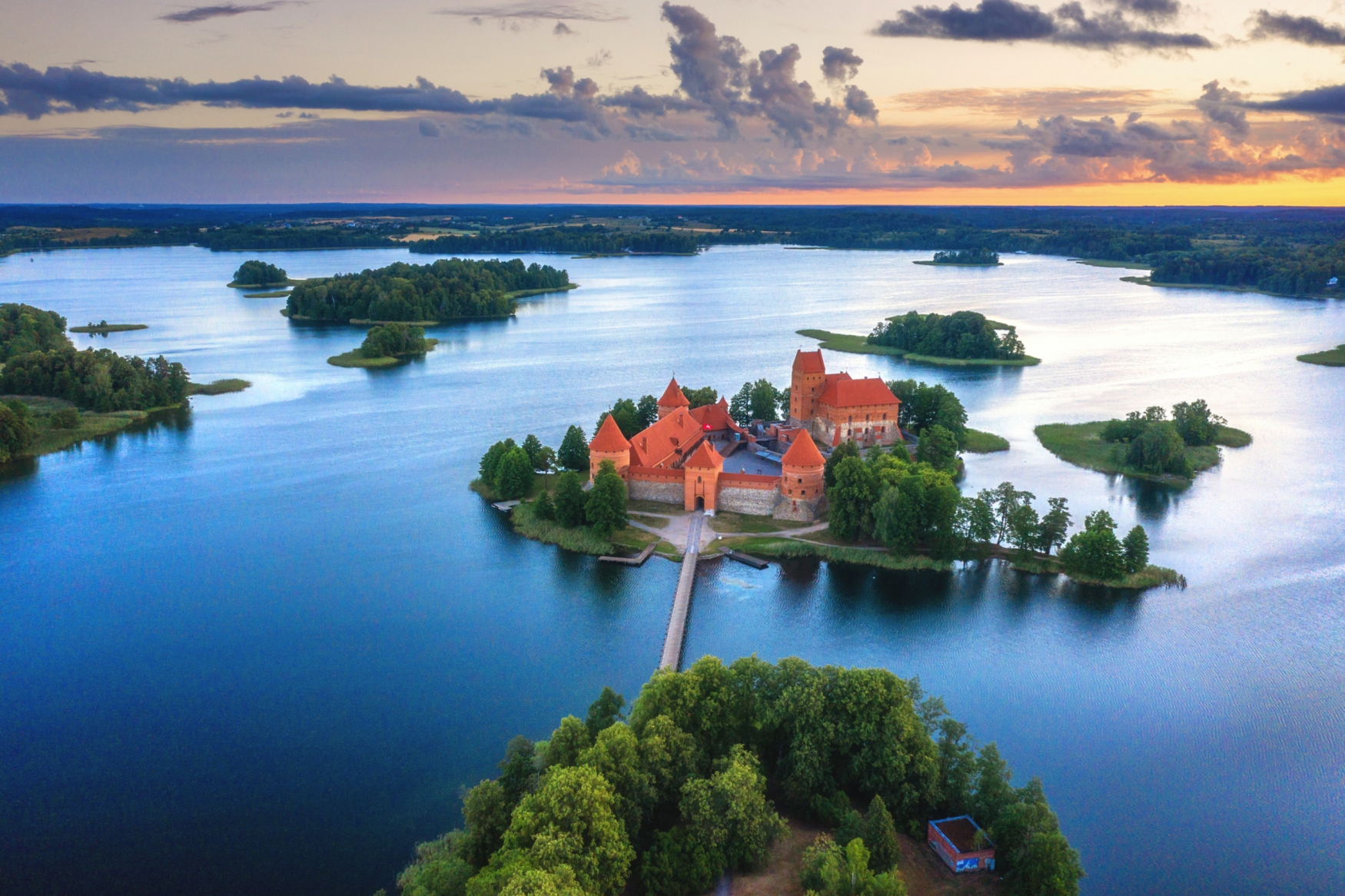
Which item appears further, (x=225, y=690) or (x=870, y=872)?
(x=225, y=690)

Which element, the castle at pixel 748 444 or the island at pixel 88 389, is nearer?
the castle at pixel 748 444

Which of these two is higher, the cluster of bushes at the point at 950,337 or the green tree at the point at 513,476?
the cluster of bushes at the point at 950,337

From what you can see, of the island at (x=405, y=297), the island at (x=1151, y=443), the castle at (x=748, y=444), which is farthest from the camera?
the island at (x=405, y=297)

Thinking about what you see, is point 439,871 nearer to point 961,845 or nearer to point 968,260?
point 961,845

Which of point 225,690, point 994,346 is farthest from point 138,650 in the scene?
point 994,346

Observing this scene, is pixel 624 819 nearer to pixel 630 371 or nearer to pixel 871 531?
pixel 871 531

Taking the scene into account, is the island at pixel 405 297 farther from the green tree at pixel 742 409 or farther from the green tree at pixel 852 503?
the green tree at pixel 852 503

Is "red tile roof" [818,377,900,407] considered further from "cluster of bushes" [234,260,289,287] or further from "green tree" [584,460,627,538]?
"cluster of bushes" [234,260,289,287]

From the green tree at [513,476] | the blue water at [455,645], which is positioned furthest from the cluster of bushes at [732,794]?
the green tree at [513,476]
